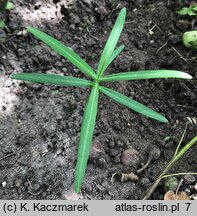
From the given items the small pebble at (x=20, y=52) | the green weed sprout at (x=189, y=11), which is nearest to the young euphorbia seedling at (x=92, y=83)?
the small pebble at (x=20, y=52)

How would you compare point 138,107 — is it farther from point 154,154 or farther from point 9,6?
point 9,6

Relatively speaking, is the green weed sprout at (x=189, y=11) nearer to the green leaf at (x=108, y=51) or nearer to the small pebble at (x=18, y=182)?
the green leaf at (x=108, y=51)

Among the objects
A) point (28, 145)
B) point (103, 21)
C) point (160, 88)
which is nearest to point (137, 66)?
point (160, 88)

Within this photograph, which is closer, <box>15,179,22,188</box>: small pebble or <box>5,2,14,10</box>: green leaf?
<box>15,179,22,188</box>: small pebble

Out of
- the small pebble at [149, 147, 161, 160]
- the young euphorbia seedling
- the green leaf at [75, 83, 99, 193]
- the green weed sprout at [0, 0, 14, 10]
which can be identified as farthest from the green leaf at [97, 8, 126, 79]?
the green weed sprout at [0, 0, 14, 10]

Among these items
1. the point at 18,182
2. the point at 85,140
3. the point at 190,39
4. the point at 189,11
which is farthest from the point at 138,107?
the point at 189,11

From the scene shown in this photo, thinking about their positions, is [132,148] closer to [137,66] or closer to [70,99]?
[70,99]

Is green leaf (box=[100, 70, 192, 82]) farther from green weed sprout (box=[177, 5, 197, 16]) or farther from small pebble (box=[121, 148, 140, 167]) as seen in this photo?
green weed sprout (box=[177, 5, 197, 16])
